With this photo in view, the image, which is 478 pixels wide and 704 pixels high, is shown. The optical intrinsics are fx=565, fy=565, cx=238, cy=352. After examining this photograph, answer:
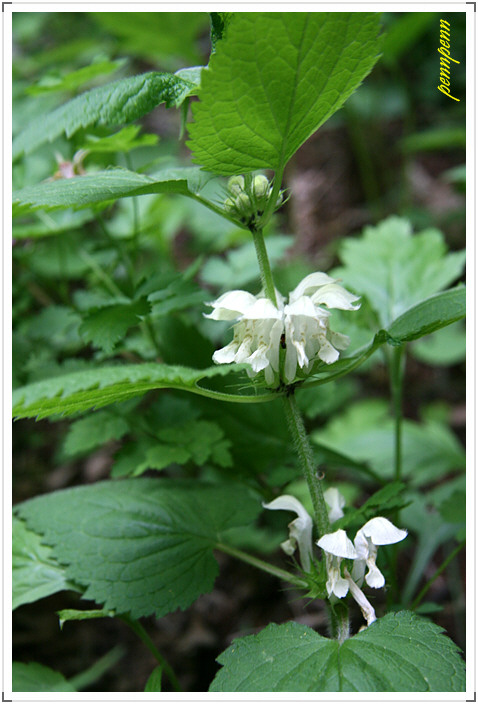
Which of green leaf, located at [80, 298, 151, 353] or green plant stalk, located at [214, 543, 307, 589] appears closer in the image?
green plant stalk, located at [214, 543, 307, 589]

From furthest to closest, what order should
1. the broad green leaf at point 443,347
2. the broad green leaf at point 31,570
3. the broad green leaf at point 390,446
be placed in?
the broad green leaf at point 443,347 < the broad green leaf at point 390,446 < the broad green leaf at point 31,570

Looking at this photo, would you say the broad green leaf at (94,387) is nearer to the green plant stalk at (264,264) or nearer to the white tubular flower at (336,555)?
the green plant stalk at (264,264)

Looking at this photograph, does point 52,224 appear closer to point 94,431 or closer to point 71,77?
point 71,77

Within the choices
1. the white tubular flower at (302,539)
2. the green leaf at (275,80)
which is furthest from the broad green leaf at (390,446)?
the green leaf at (275,80)

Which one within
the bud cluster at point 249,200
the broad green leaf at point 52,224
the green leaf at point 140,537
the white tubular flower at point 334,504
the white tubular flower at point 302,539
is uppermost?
the bud cluster at point 249,200

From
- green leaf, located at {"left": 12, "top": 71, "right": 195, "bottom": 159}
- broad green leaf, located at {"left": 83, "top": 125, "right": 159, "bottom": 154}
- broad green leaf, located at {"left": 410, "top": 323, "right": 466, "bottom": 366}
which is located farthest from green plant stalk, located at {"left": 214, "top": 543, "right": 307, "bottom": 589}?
broad green leaf, located at {"left": 410, "top": 323, "right": 466, "bottom": 366}

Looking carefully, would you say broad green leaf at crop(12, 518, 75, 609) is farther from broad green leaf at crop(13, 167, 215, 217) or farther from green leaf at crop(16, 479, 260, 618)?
broad green leaf at crop(13, 167, 215, 217)

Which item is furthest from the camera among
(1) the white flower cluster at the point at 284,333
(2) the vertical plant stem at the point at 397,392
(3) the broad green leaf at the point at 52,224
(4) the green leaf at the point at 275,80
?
(3) the broad green leaf at the point at 52,224
